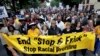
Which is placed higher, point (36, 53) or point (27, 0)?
point (36, 53)

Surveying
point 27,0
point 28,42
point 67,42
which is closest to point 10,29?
point 28,42

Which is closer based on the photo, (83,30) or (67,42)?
(67,42)

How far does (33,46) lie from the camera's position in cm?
1198

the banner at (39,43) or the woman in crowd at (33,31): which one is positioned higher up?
the woman in crowd at (33,31)

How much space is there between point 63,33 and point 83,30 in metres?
0.83

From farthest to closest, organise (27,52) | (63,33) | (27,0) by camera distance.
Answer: (27,0) → (63,33) → (27,52)

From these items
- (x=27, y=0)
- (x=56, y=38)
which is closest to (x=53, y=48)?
(x=56, y=38)

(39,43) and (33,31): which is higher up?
(33,31)

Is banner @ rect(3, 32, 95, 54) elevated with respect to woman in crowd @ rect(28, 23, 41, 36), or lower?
lower

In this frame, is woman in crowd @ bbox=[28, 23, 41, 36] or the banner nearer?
the banner

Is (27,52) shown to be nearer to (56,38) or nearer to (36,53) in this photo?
(36,53)

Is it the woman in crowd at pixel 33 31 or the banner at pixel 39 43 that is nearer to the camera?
the banner at pixel 39 43

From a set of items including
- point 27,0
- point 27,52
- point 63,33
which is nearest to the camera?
point 27,52

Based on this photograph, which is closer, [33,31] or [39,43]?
[39,43]
